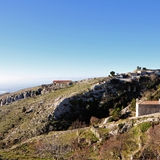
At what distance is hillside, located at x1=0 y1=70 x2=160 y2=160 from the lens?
34.6 metres

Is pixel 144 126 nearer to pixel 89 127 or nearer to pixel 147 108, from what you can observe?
pixel 147 108

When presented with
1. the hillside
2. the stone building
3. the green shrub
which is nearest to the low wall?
the stone building

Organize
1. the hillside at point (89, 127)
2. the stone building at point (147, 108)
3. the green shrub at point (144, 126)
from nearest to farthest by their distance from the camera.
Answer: the hillside at point (89, 127)
the green shrub at point (144, 126)
the stone building at point (147, 108)

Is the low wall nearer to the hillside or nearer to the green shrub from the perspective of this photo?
the hillside

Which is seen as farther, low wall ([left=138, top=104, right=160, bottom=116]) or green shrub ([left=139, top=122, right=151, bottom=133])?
low wall ([left=138, top=104, right=160, bottom=116])

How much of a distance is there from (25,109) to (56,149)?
157 ft

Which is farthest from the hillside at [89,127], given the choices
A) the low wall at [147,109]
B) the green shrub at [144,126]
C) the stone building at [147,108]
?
the low wall at [147,109]

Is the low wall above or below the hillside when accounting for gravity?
above

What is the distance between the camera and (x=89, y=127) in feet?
171

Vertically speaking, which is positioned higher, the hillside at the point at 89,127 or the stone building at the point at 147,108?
the stone building at the point at 147,108

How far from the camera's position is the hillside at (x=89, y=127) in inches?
1361

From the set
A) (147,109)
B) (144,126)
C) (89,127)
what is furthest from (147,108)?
(89,127)

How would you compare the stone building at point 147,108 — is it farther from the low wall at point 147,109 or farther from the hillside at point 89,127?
the hillside at point 89,127

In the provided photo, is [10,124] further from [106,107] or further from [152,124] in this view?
[152,124]
